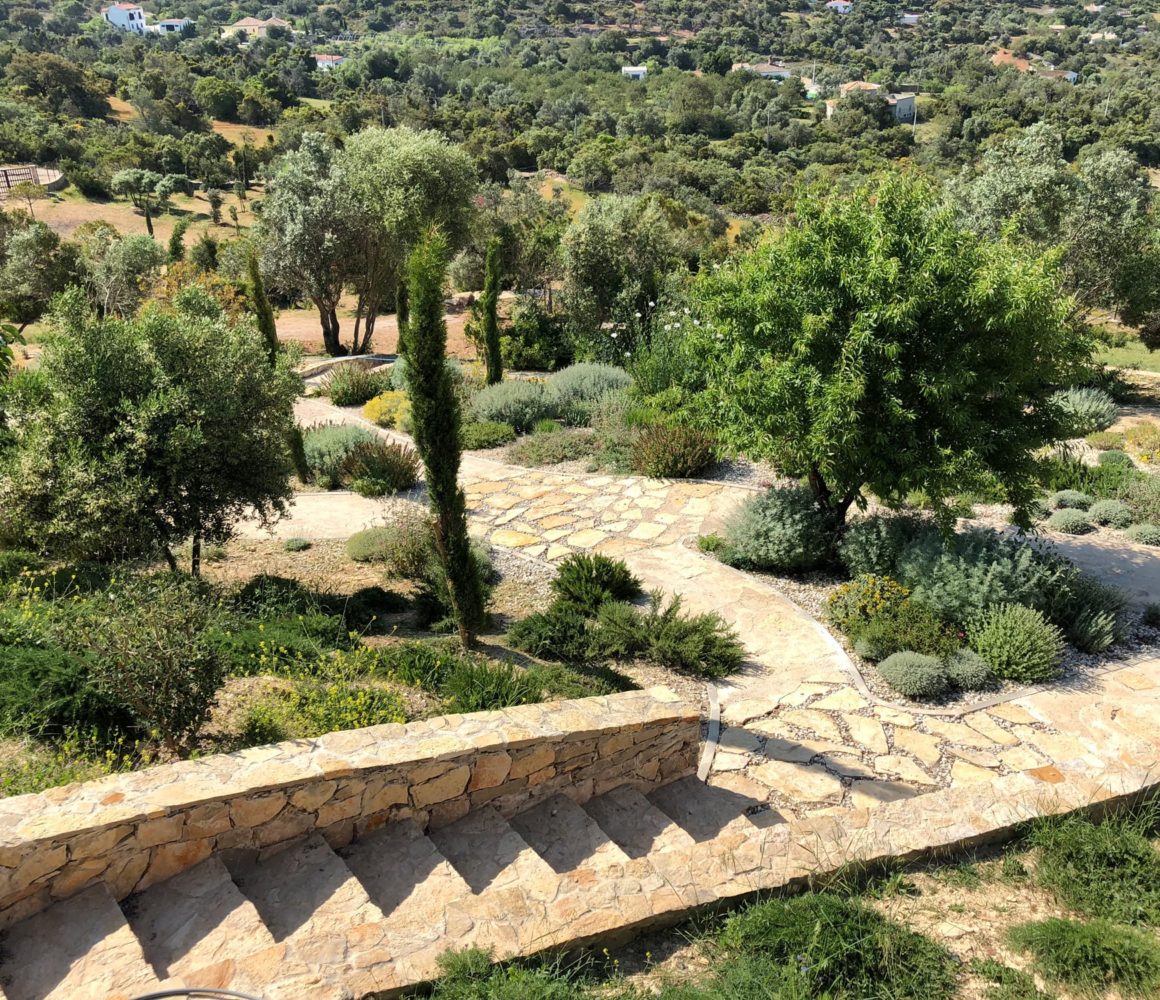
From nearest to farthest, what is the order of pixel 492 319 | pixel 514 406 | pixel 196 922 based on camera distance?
pixel 196 922 → pixel 514 406 → pixel 492 319

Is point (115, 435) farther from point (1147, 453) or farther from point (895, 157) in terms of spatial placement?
point (895, 157)

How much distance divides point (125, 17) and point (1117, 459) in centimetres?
17769

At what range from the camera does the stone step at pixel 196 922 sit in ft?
13.0

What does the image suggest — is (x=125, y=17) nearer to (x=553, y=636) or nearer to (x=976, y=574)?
(x=553, y=636)

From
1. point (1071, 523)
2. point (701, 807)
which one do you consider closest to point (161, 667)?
point (701, 807)

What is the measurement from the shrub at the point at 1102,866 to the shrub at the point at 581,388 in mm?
11163

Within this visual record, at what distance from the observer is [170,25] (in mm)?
138625

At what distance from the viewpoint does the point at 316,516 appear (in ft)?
40.3

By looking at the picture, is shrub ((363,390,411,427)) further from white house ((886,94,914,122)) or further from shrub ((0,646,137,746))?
white house ((886,94,914,122))

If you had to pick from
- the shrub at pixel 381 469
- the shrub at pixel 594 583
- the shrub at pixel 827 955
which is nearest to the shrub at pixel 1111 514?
the shrub at pixel 594 583

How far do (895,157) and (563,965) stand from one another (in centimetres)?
7338

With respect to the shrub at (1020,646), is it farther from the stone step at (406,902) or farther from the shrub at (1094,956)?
the stone step at (406,902)

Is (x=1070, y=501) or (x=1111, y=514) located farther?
(x=1070, y=501)

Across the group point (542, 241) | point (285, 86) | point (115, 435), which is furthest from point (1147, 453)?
point (285, 86)
